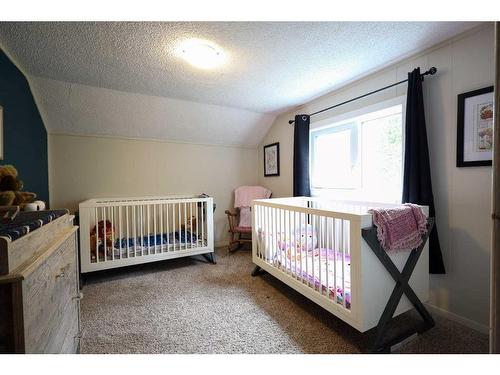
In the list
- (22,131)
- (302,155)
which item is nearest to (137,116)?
(22,131)

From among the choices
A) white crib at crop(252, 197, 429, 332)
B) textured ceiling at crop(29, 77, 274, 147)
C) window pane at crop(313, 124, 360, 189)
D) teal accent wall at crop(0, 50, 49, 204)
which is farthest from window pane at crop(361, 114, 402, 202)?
teal accent wall at crop(0, 50, 49, 204)

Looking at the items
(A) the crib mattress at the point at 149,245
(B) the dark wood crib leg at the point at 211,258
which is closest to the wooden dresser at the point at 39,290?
(A) the crib mattress at the point at 149,245

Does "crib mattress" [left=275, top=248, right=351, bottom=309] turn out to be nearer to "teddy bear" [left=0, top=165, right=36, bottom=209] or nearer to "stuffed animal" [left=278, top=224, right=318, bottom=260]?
"stuffed animal" [left=278, top=224, right=318, bottom=260]

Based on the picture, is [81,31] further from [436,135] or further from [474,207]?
[474,207]

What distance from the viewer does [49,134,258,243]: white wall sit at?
2607 millimetres

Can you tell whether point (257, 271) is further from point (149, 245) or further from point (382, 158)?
point (382, 158)

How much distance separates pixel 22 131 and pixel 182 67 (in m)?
1.50

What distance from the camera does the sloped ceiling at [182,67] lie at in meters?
1.38

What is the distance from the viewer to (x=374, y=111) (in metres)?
2.00

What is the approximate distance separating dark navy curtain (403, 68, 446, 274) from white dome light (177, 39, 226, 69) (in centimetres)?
151

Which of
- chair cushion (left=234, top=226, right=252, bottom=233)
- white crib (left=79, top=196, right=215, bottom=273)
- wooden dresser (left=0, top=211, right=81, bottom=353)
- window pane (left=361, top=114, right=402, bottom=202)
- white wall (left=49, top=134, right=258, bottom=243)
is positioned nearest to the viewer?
wooden dresser (left=0, top=211, right=81, bottom=353)
